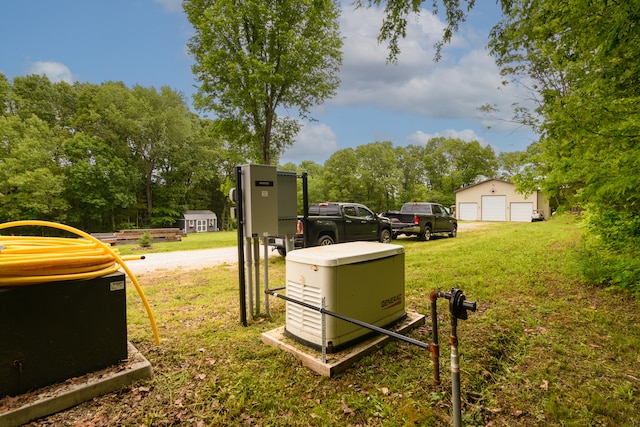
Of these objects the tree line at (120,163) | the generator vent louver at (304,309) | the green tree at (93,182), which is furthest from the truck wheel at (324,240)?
the green tree at (93,182)

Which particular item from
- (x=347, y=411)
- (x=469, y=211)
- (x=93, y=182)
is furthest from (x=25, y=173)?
(x=469, y=211)

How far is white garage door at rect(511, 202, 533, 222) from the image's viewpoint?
32.0 meters

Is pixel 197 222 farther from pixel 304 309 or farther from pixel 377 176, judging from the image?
pixel 304 309

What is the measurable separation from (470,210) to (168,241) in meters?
31.6

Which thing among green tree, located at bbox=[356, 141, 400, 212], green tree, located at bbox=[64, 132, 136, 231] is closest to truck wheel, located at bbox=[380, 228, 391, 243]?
green tree, located at bbox=[64, 132, 136, 231]

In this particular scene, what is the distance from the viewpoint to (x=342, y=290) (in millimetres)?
3154

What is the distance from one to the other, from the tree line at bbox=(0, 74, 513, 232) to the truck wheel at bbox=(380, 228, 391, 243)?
11.0 metres

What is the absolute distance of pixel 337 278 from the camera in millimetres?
3119

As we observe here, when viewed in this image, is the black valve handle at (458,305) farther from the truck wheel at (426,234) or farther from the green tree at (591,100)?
the truck wheel at (426,234)

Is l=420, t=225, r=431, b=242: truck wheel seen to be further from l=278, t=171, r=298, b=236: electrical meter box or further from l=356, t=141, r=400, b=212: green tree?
l=356, t=141, r=400, b=212: green tree

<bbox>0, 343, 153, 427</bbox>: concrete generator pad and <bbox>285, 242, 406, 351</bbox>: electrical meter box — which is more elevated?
<bbox>285, 242, 406, 351</bbox>: electrical meter box

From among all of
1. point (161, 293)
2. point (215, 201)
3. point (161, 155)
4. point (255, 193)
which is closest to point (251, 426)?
point (255, 193)

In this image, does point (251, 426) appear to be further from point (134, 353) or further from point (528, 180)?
point (528, 180)

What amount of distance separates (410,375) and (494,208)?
36.4 meters
